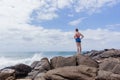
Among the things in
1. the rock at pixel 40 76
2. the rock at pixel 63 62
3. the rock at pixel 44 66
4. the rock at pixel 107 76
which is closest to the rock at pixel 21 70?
the rock at pixel 44 66

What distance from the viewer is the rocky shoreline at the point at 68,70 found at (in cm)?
1670

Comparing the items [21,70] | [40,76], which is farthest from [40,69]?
[21,70]

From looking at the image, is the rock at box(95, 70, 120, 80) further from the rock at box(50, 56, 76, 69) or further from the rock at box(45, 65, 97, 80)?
the rock at box(50, 56, 76, 69)

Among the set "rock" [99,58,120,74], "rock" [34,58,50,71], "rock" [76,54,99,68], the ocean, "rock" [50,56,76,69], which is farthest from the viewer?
the ocean

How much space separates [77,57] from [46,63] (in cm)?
220

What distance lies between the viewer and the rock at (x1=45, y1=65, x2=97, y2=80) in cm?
1667

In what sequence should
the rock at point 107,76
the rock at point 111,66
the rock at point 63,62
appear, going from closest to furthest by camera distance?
the rock at point 107,76
the rock at point 111,66
the rock at point 63,62

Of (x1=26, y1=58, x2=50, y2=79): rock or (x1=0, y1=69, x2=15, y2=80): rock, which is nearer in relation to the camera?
(x1=0, y1=69, x2=15, y2=80): rock

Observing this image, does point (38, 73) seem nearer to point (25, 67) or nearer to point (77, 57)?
point (25, 67)

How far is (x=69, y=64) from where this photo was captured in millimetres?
18766

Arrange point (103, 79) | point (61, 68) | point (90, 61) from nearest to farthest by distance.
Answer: point (103, 79)
point (61, 68)
point (90, 61)

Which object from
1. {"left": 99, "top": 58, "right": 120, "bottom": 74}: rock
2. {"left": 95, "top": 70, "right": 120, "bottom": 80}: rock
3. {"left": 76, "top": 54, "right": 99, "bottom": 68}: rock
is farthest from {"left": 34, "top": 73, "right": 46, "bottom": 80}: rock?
{"left": 99, "top": 58, "right": 120, "bottom": 74}: rock

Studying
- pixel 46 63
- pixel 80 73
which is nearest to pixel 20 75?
pixel 46 63

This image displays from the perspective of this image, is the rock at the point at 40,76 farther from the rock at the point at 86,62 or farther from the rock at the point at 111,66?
the rock at the point at 111,66
